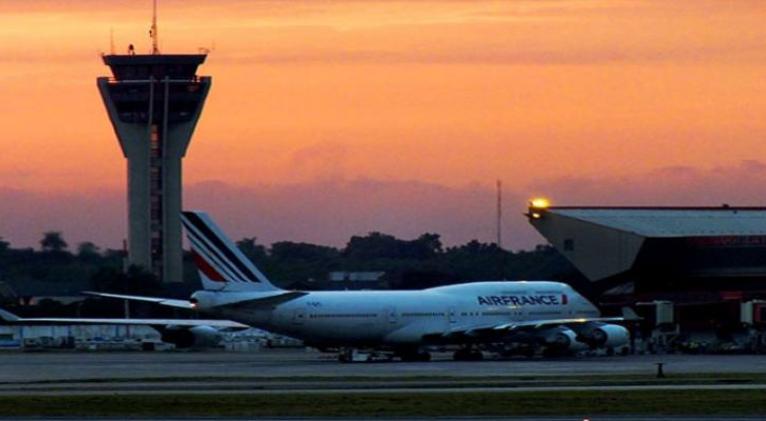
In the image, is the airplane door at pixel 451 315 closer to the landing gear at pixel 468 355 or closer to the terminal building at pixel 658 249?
the landing gear at pixel 468 355

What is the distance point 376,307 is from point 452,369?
1543 centimetres

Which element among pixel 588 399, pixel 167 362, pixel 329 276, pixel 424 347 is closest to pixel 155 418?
pixel 588 399

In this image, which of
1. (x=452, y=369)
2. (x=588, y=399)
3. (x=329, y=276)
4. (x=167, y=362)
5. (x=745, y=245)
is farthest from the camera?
(x=329, y=276)

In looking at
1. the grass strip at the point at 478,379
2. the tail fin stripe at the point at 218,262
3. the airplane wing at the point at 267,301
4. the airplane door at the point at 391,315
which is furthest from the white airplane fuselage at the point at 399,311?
the grass strip at the point at 478,379

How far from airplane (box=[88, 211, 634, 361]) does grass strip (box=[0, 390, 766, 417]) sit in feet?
113

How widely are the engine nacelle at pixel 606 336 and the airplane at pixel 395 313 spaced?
0.05 m

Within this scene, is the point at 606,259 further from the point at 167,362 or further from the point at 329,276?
the point at 329,276

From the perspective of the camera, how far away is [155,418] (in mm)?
48781

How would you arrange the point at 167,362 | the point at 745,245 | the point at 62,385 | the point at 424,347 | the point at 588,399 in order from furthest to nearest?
the point at 745,245 → the point at 424,347 → the point at 167,362 → the point at 62,385 → the point at 588,399

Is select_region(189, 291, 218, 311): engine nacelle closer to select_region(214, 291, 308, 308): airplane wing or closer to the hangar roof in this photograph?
select_region(214, 291, 308, 308): airplane wing

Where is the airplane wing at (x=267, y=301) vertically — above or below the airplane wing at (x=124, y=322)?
above

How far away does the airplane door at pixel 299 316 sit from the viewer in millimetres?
93938

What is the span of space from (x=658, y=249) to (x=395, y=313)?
88.8 ft

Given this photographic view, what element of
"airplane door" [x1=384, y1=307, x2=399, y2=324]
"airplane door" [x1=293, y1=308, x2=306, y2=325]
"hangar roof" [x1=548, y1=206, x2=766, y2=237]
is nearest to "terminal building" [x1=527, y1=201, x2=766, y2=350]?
"hangar roof" [x1=548, y1=206, x2=766, y2=237]
